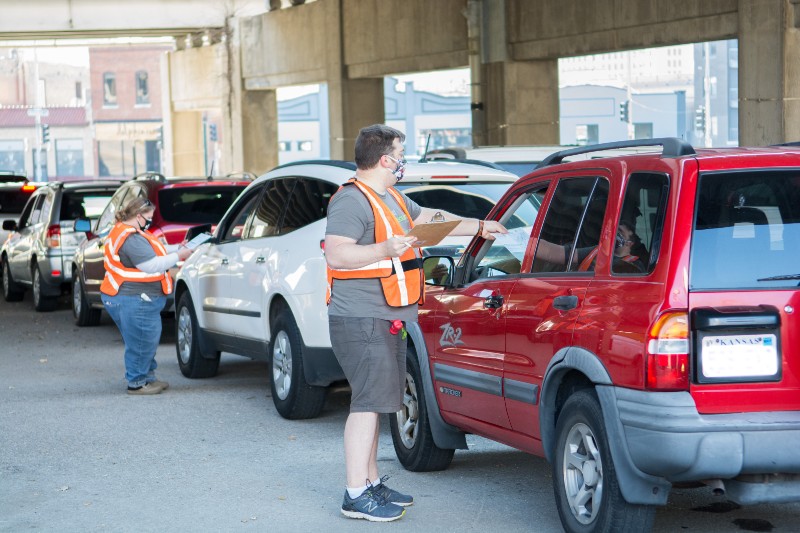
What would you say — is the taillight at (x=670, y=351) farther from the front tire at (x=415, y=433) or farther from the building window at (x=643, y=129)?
the building window at (x=643, y=129)

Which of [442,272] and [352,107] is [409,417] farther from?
[352,107]

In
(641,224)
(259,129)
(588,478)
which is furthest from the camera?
(259,129)

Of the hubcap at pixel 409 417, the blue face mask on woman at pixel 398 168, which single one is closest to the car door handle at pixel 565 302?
the blue face mask on woman at pixel 398 168

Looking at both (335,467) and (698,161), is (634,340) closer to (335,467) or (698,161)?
(698,161)

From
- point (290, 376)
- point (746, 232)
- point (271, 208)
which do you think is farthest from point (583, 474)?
point (271, 208)

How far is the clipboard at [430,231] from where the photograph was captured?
6.38 meters

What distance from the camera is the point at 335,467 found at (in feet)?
27.5

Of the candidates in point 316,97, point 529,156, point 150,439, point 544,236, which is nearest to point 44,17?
point 529,156

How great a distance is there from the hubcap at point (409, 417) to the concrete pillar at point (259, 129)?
3566 centimetres

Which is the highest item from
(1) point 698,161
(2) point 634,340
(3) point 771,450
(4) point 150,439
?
(1) point 698,161

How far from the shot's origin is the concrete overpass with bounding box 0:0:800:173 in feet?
71.2

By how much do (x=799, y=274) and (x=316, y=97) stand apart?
9309 centimetres

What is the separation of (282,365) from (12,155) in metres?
98.9

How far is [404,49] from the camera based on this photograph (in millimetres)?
33094
